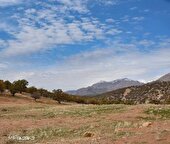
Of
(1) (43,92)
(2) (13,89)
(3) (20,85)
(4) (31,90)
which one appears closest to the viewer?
(2) (13,89)

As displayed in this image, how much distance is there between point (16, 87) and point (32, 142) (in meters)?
85.3

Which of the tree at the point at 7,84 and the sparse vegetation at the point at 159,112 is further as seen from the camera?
the tree at the point at 7,84

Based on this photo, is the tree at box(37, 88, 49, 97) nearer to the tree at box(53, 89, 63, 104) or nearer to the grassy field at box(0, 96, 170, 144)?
the tree at box(53, 89, 63, 104)

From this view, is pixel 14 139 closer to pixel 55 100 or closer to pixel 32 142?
pixel 32 142

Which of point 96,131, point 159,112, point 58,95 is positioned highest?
point 58,95

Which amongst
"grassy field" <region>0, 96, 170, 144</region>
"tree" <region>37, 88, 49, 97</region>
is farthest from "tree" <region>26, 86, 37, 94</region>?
"grassy field" <region>0, 96, 170, 144</region>

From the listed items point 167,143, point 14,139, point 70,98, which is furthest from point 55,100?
point 167,143

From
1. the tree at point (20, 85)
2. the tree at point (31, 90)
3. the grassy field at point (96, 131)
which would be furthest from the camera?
the tree at point (31, 90)

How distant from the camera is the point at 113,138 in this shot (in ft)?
83.7

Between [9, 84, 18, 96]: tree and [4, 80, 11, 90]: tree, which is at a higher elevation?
[4, 80, 11, 90]: tree

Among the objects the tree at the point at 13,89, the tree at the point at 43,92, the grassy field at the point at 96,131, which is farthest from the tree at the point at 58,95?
the grassy field at the point at 96,131

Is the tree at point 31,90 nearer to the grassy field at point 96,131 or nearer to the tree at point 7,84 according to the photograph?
the tree at point 7,84

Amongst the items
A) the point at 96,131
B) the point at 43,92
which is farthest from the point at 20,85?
the point at 96,131

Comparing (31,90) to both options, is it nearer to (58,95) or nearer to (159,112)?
(58,95)
